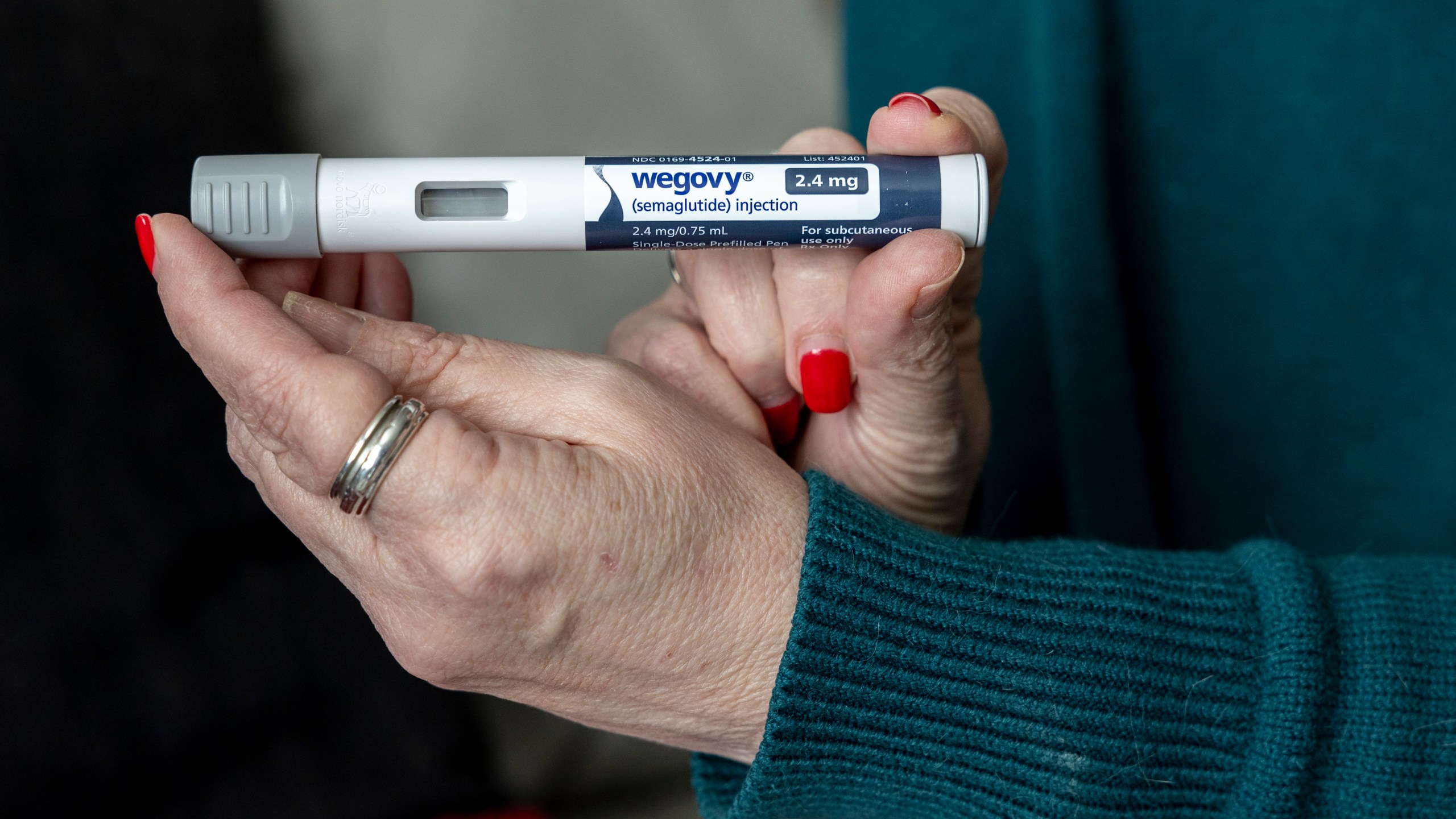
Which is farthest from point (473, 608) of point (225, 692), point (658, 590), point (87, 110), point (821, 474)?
point (87, 110)

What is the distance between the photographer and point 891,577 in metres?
0.59

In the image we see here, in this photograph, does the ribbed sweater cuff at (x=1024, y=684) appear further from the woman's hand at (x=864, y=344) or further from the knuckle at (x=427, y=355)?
the knuckle at (x=427, y=355)

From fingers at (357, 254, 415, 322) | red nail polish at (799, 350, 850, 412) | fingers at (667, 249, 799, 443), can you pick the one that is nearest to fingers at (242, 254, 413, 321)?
fingers at (357, 254, 415, 322)

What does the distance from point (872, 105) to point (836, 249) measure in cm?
63

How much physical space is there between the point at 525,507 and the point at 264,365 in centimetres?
17

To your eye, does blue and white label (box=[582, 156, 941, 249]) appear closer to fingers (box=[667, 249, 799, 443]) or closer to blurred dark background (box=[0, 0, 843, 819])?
fingers (box=[667, 249, 799, 443])

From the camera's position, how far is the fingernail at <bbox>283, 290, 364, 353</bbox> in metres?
0.59

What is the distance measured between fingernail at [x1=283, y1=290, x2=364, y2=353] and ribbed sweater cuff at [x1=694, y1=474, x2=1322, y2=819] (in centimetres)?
32

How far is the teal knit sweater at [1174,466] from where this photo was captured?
609 mm

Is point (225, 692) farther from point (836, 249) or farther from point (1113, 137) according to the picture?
point (1113, 137)

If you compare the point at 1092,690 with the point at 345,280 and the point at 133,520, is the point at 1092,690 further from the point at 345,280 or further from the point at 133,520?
the point at 133,520

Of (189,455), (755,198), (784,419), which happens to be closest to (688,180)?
(755,198)

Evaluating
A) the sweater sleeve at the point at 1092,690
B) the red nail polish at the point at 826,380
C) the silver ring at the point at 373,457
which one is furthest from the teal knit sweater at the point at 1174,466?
the silver ring at the point at 373,457

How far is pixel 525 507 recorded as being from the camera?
1.71ft
